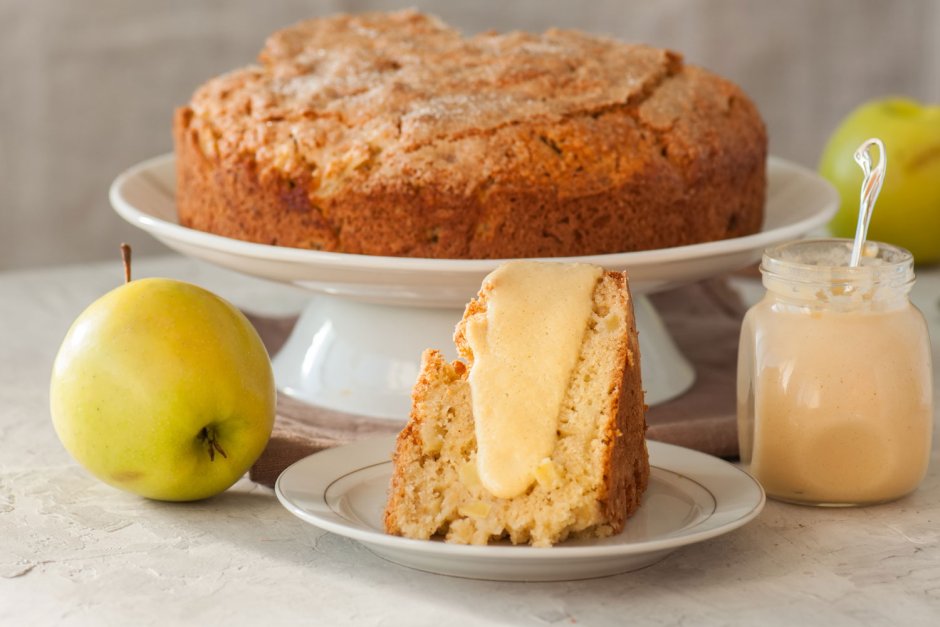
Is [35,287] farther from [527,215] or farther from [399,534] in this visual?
[399,534]

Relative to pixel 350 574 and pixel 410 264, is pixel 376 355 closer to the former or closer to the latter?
pixel 410 264

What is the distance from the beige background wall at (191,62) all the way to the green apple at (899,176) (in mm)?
800

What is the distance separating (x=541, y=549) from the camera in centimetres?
104

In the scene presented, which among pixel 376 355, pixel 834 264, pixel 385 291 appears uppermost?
pixel 834 264

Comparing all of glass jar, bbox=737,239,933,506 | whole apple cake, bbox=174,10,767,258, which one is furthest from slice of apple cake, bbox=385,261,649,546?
whole apple cake, bbox=174,10,767,258

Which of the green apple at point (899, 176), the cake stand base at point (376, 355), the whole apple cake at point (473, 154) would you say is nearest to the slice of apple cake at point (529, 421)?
the whole apple cake at point (473, 154)

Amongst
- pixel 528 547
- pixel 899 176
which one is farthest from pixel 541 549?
pixel 899 176

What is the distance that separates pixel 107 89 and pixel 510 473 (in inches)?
82.7

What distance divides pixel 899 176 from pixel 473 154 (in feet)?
3.72

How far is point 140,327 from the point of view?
49.5 inches

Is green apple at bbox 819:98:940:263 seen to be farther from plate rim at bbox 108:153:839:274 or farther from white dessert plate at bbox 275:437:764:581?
white dessert plate at bbox 275:437:764:581

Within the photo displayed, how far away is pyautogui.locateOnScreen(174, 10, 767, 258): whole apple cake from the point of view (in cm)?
150

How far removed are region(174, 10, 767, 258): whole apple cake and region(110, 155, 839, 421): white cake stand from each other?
6cm

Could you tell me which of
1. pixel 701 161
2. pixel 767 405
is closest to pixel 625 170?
pixel 701 161
